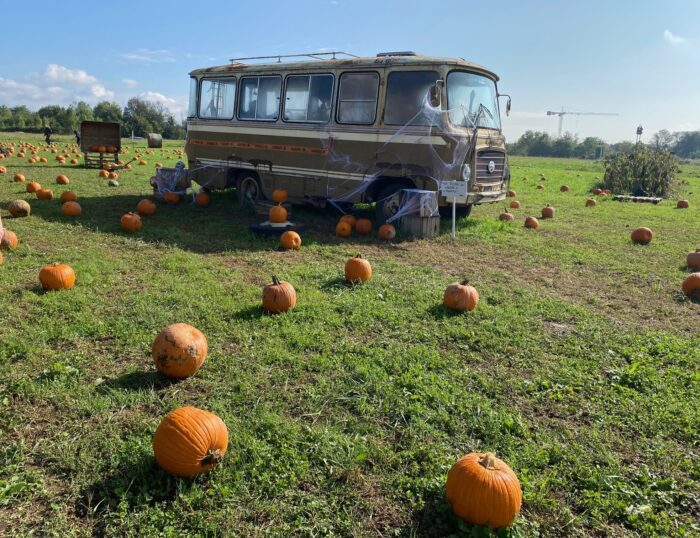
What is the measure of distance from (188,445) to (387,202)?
7640 mm

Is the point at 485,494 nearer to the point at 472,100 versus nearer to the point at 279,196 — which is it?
the point at 472,100

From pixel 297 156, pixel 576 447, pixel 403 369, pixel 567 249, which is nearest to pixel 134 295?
pixel 403 369

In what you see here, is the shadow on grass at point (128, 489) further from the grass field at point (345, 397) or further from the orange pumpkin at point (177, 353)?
the orange pumpkin at point (177, 353)

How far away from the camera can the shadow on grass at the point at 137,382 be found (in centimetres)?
367

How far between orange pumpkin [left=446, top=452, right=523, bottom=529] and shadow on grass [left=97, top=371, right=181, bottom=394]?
2.32 metres

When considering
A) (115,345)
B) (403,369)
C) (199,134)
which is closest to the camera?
(403,369)

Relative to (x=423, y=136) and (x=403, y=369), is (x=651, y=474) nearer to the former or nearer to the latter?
(x=403, y=369)

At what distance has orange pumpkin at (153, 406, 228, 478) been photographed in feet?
8.96

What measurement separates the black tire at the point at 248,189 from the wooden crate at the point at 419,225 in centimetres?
398

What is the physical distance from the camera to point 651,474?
2.97 metres

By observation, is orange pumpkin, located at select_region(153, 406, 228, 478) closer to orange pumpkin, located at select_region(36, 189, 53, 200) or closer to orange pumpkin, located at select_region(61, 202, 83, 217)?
orange pumpkin, located at select_region(61, 202, 83, 217)

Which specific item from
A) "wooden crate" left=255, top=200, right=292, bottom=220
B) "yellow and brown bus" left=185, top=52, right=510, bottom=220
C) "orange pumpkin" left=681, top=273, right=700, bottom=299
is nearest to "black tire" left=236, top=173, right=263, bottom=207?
"yellow and brown bus" left=185, top=52, right=510, bottom=220

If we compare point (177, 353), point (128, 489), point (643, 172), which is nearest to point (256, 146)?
point (177, 353)

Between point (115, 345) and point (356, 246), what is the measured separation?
493cm
